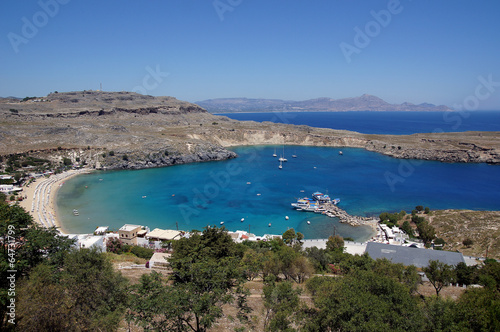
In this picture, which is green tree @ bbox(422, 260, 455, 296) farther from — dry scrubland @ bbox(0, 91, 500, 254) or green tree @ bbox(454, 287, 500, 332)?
dry scrubland @ bbox(0, 91, 500, 254)

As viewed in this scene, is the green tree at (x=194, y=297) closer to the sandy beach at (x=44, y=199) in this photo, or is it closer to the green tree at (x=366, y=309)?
the green tree at (x=366, y=309)

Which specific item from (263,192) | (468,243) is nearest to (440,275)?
(468,243)

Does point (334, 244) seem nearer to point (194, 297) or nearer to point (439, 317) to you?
point (439, 317)

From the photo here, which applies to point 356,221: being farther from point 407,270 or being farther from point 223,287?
point 223,287

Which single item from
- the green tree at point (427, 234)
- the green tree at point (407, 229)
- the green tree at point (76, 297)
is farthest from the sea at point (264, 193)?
the green tree at point (76, 297)

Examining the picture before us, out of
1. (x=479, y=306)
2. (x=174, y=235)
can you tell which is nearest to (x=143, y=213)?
(x=174, y=235)

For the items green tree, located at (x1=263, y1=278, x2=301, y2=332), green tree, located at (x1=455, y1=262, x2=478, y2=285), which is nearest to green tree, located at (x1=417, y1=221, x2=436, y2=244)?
green tree, located at (x1=455, y1=262, x2=478, y2=285)
